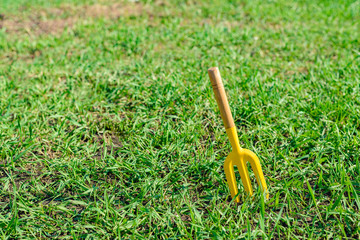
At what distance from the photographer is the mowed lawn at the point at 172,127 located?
190 centimetres

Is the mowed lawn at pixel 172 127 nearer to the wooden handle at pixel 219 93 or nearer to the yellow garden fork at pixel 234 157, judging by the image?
the yellow garden fork at pixel 234 157

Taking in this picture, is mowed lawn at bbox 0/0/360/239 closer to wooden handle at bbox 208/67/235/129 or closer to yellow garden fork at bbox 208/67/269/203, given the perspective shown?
yellow garden fork at bbox 208/67/269/203

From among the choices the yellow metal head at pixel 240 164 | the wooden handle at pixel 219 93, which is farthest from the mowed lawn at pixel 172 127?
the wooden handle at pixel 219 93

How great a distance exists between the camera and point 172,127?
2.59 metres

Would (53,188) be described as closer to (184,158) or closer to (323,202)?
(184,158)

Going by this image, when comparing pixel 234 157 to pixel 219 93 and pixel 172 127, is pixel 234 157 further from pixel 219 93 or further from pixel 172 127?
pixel 172 127

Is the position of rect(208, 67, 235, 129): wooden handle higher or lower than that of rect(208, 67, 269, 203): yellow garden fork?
higher

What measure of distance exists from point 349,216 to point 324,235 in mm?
194

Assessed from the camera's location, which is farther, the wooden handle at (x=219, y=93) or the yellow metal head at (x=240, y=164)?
the yellow metal head at (x=240, y=164)

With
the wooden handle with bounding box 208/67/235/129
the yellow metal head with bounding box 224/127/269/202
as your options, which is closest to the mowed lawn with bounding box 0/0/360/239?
the yellow metal head with bounding box 224/127/269/202

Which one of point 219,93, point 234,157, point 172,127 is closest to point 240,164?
point 234,157

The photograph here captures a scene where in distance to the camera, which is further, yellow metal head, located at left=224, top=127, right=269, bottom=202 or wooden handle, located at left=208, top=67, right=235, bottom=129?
yellow metal head, located at left=224, top=127, right=269, bottom=202

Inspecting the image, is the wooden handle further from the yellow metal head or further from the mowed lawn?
the mowed lawn

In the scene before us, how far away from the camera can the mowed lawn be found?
6.23ft
